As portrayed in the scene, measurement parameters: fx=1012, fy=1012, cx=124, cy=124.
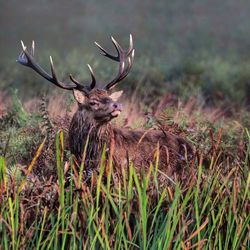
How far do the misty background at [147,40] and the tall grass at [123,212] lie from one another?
8010mm

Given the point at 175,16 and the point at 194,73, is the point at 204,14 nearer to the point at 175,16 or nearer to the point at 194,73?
the point at 175,16

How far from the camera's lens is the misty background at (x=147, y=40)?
17.4m

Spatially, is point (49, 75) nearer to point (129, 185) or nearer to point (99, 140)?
point (99, 140)

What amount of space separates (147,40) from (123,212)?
24.9 metres

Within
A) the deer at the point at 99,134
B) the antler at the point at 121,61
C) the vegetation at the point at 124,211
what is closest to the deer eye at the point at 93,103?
the deer at the point at 99,134

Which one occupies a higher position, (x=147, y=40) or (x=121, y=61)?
(x=121, y=61)

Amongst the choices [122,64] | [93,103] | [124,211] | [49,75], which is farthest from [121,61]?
[124,211]

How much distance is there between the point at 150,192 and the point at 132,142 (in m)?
1.99

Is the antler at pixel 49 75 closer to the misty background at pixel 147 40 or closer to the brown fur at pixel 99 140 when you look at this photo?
the brown fur at pixel 99 140

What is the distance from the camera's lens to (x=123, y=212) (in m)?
5.86

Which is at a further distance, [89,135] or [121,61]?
[121,61]

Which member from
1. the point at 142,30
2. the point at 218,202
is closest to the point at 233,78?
the point at 218,202

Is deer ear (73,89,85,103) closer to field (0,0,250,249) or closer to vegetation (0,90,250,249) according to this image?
field (0,0,250,249)

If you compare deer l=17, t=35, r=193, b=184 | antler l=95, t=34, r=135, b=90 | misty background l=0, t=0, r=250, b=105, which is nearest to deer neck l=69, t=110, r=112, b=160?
deer l=17, t=35, r=193, b=184
